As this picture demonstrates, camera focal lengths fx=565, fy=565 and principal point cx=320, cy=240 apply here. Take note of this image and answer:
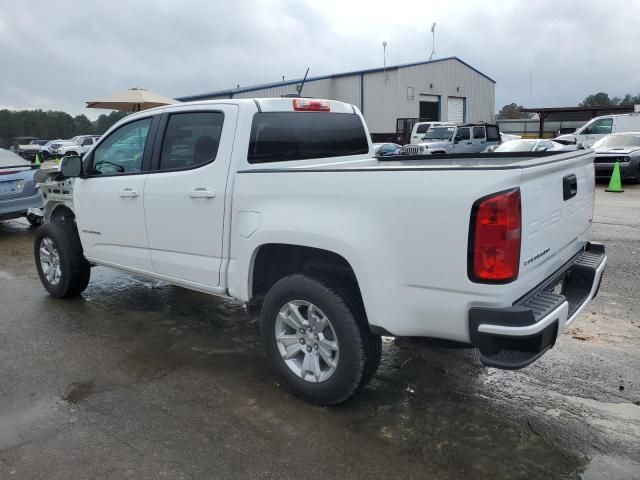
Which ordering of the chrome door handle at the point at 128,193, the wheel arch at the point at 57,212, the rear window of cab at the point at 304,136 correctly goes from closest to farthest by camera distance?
1. the rear window of cab at the point at 304,136
2. the chrome door handle at the point at 128,193
3. the wheel arch at the point at 57,212

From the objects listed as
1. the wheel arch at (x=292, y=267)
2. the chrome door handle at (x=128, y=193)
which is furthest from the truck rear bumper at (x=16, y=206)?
the wheel arch at (x=292, y=267)

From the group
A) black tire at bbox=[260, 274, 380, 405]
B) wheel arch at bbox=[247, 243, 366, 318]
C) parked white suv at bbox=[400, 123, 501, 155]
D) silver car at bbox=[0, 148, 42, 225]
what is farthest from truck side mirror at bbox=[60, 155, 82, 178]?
parked white suv at bbox=[400, 123, 501, 155]

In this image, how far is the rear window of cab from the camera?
4.09m

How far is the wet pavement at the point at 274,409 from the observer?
9.82 feet

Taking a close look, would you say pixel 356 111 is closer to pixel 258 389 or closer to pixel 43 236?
pixel 258 389

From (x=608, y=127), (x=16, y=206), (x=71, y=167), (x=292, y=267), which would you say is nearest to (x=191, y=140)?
(x=292, y=267)

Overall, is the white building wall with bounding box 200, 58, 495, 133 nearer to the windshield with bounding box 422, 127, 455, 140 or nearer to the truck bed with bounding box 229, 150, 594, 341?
the windshield with bounding box 422, 127, 455, 140

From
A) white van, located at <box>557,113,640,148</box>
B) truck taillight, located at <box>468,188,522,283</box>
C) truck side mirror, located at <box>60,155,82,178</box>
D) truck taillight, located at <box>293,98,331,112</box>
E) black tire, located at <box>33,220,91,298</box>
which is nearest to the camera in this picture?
truck taillight, located at <box>468,188,522,283</box>

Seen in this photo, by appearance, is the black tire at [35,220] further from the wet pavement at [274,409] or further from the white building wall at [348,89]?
the white building wall at [348,89]

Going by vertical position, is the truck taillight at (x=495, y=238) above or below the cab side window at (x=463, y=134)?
below

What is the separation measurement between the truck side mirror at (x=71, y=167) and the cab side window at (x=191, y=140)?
1.19 m

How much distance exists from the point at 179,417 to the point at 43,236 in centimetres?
343

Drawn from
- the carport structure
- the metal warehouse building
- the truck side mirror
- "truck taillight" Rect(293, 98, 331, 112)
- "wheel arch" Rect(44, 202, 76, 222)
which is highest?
the metal warehouse building

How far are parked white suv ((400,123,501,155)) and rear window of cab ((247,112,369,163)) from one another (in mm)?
16902
